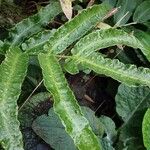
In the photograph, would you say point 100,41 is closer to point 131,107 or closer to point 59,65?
point 59,65

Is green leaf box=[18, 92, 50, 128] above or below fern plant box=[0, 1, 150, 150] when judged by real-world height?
below

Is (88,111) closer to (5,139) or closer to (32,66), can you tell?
(32,66)

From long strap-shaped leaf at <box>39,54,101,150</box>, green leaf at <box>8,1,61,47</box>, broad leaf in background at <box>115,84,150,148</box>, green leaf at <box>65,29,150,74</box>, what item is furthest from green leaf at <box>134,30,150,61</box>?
long strap-shaped leaf at <box>39,54,101,150</box>

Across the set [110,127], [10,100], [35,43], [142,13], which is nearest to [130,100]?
[110,127]

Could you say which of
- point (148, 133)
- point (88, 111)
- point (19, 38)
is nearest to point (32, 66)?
point (19, 38)

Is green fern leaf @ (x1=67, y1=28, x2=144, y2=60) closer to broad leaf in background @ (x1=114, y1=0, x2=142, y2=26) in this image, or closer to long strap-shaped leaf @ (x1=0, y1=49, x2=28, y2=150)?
long strap-shaped leaf @ (x1=0, y1=49, x2=28, y2=150)

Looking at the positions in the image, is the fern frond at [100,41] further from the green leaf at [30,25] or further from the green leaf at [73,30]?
the green leaf at [30,25]

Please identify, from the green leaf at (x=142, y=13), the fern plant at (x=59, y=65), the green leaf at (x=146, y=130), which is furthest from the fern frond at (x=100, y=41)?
the green leaf at (x=142, y=13)
